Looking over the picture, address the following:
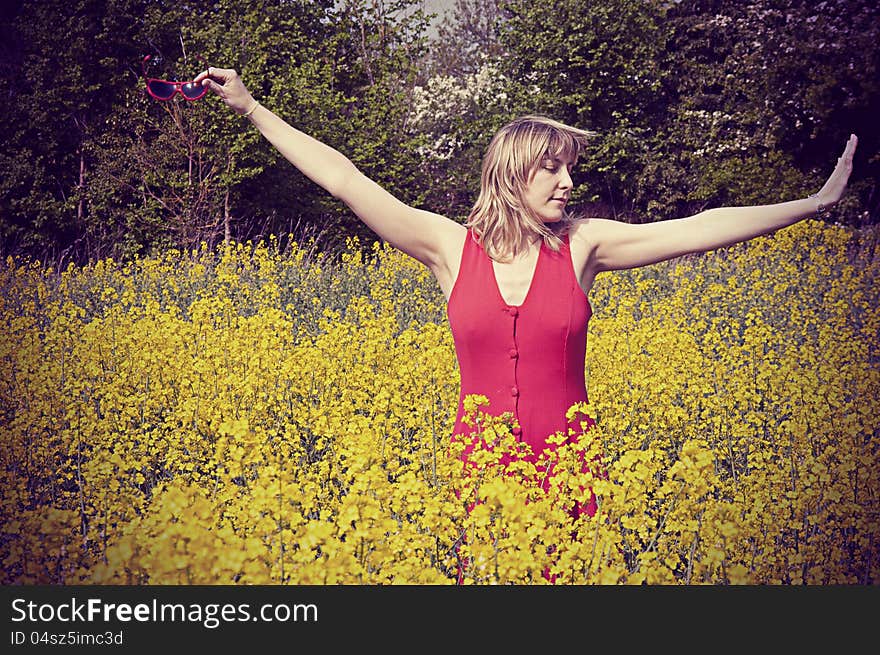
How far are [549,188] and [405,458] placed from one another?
1534 mm

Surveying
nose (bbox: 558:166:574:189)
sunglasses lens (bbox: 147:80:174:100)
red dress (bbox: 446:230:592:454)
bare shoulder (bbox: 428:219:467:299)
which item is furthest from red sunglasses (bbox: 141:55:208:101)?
nose (bbox: 558:166:574:189)

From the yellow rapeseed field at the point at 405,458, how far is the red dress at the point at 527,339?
0.13 metres

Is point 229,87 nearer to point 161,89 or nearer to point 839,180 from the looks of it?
point 161,89

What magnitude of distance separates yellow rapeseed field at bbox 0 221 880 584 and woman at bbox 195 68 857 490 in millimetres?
162

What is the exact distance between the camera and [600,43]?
21.5m

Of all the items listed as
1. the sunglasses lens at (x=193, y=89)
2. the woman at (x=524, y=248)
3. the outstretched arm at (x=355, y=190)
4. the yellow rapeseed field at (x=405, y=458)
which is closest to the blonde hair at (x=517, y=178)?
the woman at (x=524, y=248)

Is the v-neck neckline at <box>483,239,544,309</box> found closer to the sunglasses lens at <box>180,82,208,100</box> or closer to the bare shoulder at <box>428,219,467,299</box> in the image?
the bare shoulder at <box>428,219,467,299</box>

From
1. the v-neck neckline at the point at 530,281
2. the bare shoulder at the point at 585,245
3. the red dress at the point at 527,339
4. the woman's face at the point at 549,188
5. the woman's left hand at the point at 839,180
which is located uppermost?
the woman's left hand at the point at 839,180

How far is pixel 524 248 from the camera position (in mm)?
2400

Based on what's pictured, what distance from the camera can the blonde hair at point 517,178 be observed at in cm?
233

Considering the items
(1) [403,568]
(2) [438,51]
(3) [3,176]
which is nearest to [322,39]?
(3) [3,176]

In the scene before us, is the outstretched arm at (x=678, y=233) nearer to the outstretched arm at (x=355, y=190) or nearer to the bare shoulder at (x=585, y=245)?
the bare shoulder at (x=585, y=245)

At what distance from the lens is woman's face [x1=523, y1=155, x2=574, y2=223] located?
7.71 feet

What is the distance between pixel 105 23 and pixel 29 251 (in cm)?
394
